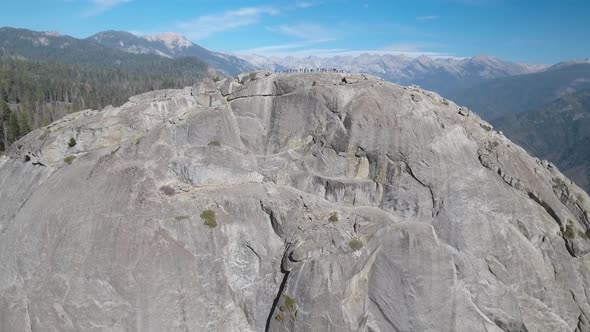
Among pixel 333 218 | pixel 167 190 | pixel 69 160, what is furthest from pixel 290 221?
pixel 69 160

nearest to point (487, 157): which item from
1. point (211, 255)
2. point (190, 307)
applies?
point (211, 255)

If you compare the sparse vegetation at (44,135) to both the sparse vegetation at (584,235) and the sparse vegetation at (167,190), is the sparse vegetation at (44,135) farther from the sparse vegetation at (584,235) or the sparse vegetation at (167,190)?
the sparse vegetation at (584,235)

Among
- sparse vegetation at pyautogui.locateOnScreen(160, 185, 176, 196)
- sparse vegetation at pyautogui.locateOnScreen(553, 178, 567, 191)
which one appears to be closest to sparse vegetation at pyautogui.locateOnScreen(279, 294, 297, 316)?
sparse vegetation at pyautogui.locateOnScreen(160, 185, 176, 196)

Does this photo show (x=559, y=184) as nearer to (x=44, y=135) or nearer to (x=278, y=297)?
(x=278, y=297)

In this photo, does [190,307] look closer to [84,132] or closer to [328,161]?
[328,161]

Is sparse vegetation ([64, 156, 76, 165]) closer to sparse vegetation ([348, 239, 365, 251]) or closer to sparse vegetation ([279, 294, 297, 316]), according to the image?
sparse vegetation ([279, 294, 297, 316])

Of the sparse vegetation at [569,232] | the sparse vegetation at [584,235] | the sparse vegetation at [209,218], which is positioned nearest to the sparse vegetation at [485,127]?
the sparse vegetation at [569,232]
